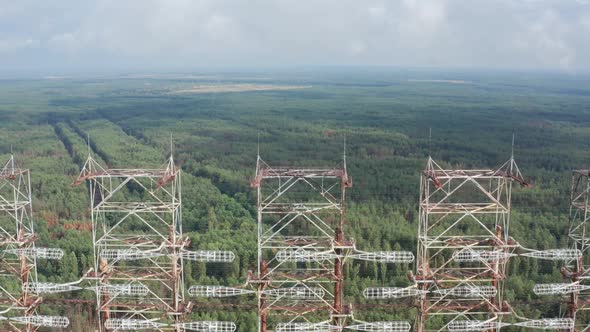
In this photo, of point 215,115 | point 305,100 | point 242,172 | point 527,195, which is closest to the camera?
point 527,195

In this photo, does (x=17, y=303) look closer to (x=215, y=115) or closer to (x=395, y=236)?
(x=395, y=236)

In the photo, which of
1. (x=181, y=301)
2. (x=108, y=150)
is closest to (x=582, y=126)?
(x=108, y=150)

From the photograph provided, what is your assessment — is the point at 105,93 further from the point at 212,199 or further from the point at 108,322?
the point at 108,322

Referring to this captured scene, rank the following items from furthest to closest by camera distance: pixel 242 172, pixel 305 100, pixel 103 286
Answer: pixel 305 100, pixel 242 172, pixel 103 286

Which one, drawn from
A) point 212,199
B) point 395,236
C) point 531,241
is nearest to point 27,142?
point 212,199

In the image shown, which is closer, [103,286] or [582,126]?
[103,286]

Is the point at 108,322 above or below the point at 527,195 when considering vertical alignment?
above
